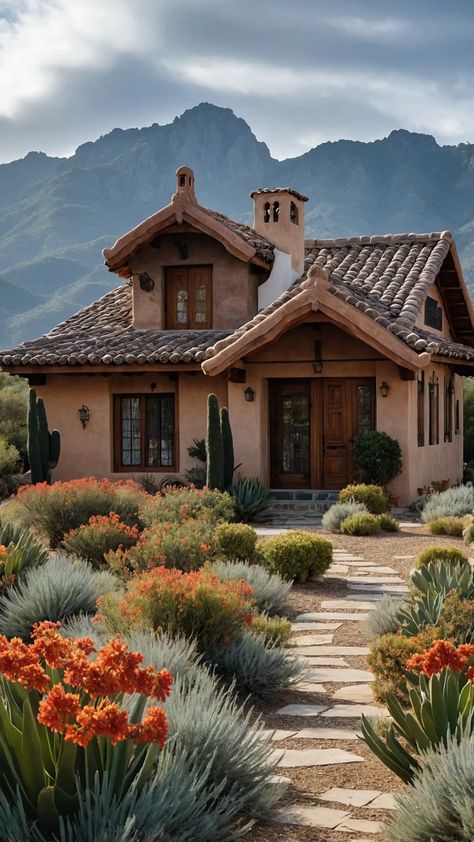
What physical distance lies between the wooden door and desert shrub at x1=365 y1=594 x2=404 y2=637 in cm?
1241

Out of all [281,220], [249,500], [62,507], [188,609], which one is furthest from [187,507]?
[281,220]

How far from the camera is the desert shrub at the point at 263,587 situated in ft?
33.5

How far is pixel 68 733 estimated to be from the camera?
13.5 feet

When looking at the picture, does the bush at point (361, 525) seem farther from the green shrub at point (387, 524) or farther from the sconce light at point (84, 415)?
the sconce light at point (84, 415)

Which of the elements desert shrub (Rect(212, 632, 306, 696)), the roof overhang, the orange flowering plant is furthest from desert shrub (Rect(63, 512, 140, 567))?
the orange flowering plant

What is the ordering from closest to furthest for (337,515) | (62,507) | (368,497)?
(62,507)
(337,515)
(368,497)

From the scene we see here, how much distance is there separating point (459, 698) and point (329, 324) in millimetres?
16151

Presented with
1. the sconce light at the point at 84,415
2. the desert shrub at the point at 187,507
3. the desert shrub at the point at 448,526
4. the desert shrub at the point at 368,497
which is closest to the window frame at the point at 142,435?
the sconce light at the point at 84,415

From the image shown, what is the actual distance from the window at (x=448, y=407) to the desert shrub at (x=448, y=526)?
8767 millimetres

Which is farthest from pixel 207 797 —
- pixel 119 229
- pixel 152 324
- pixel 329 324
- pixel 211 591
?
pixel 119 229

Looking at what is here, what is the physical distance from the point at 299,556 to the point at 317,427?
9.56m

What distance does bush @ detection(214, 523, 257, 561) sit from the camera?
1293 cm

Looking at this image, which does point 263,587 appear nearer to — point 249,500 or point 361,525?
point 361,525

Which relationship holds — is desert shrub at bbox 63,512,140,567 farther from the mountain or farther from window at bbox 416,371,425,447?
the mountain
